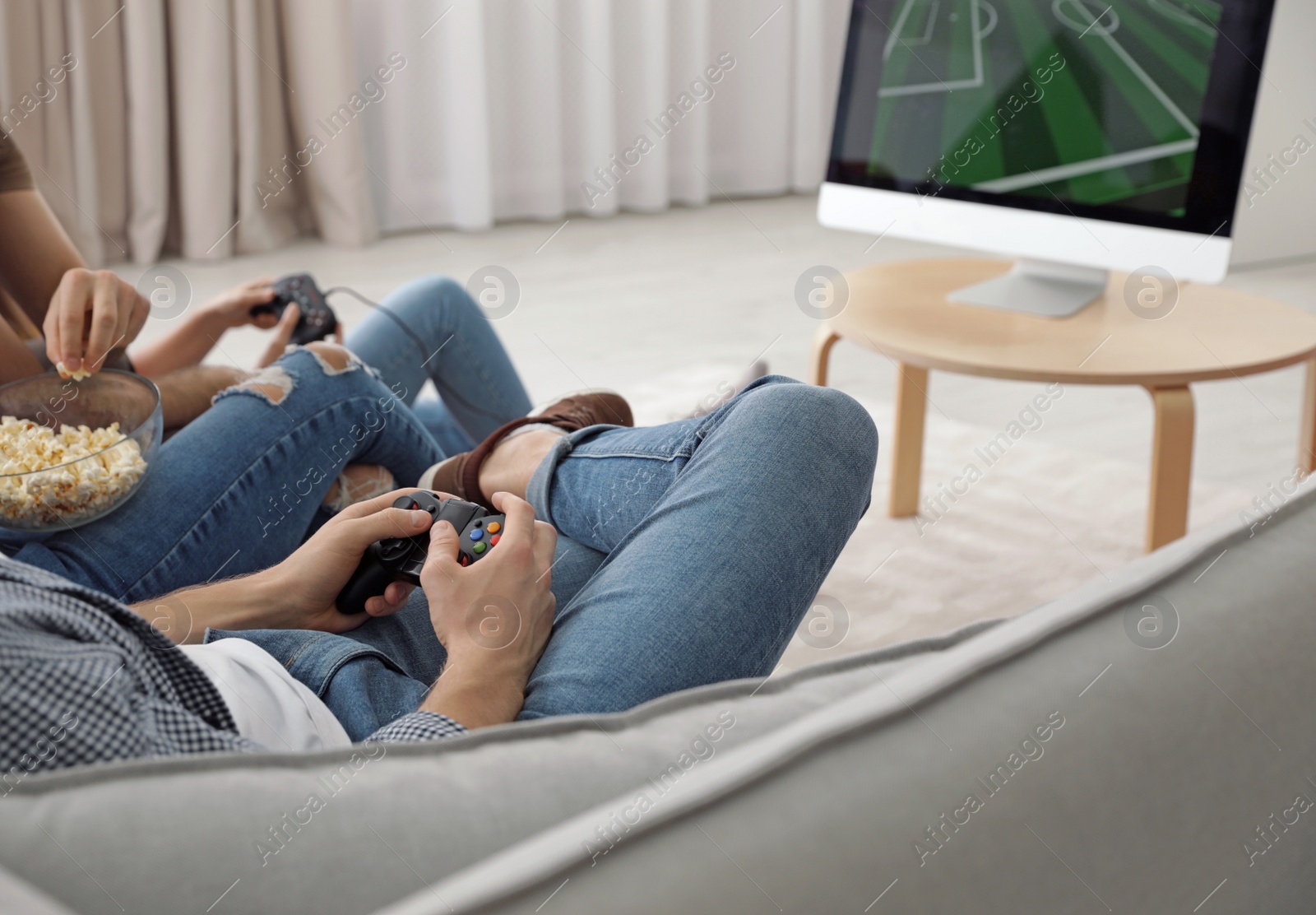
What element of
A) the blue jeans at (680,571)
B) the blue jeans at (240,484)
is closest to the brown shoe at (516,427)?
the blue jeans at (240,484)

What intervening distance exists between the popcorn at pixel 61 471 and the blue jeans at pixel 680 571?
189 millimetres

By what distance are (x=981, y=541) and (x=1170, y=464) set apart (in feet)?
1.15

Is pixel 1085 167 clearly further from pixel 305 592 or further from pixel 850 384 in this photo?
pixel 305 592

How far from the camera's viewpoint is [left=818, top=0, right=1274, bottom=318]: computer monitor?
1370mm

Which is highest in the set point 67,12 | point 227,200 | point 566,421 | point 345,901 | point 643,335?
point 67,12

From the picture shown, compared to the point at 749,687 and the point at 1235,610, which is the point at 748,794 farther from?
the point at 1235,610

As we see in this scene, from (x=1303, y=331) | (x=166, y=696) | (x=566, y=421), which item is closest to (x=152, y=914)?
(x=166, y=696)

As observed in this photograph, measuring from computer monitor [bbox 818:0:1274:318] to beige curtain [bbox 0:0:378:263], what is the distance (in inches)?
77.0

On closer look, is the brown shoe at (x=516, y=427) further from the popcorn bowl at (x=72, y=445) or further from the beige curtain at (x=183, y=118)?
the beige curtain at (x=183, y=118)

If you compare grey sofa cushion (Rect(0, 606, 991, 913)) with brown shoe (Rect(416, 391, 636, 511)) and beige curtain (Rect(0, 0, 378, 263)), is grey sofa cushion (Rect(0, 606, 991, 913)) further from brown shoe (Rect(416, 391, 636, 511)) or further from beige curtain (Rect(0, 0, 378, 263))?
beige curtain (Rect(0, 0, 378, 263))

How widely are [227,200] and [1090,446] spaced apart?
238cm

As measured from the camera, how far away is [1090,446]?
1959 mm

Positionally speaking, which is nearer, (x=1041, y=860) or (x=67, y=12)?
(x=1041, y=860)

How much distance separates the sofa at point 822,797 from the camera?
365 mm
